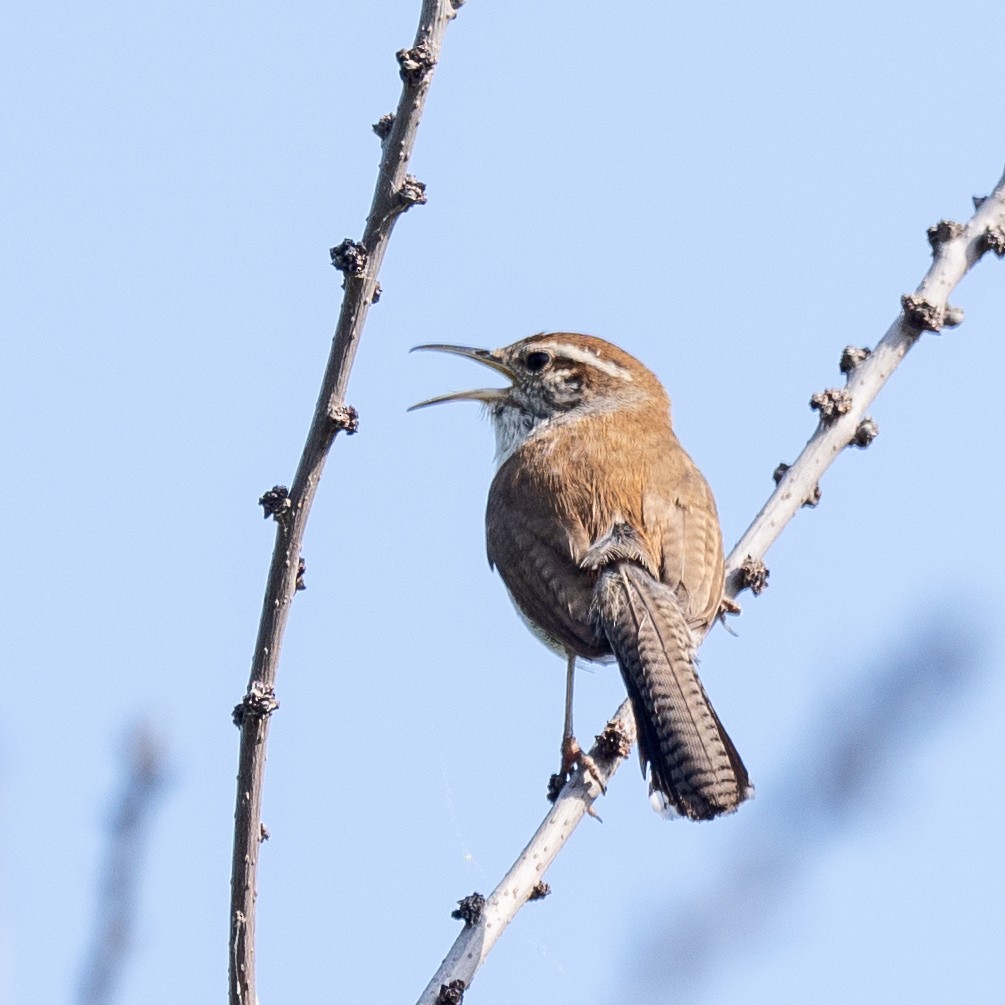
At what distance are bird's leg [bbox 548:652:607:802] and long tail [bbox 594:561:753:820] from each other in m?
0.19

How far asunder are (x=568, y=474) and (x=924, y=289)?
1.55 m

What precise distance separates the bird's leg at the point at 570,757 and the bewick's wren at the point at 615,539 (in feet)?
0.04

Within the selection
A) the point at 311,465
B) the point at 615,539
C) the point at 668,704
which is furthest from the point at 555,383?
the point at 311,465

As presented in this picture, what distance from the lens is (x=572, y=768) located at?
14.8 feet

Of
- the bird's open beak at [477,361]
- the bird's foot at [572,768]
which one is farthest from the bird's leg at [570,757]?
the bird's open beak at [477,361]

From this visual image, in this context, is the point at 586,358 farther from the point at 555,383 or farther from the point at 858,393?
the point at 858,393

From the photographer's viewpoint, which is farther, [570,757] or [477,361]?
[477,361]

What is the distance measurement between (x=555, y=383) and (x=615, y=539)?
1454mm

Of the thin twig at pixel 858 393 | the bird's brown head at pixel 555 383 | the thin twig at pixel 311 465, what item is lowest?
the thin twig at pixel 311 465

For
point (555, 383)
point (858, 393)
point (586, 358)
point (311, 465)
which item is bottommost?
point (311, 465)

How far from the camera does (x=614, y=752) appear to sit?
4266 millimetres

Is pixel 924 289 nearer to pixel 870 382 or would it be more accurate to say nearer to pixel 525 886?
pixel 870 382

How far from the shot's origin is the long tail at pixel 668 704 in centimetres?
405

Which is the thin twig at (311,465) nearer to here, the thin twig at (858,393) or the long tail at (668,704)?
the thin twig at (858,393)
